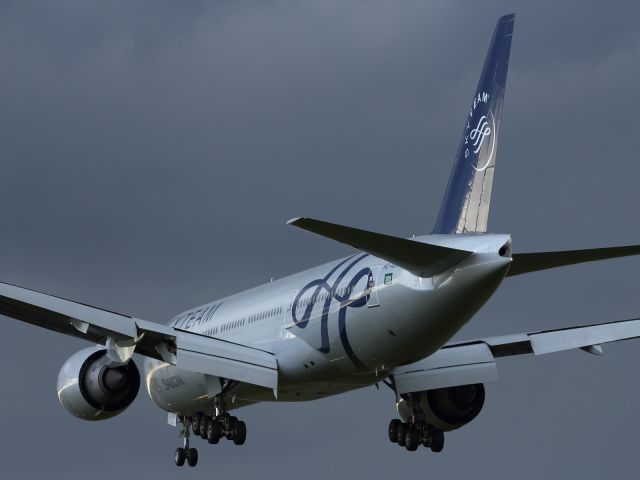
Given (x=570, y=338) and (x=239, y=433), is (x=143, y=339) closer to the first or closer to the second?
(x=239, y=433)

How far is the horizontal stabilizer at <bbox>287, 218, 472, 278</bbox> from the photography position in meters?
31.8

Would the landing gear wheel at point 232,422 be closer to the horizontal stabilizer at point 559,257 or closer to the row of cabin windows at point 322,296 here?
the row of cabin windows at point 322,296

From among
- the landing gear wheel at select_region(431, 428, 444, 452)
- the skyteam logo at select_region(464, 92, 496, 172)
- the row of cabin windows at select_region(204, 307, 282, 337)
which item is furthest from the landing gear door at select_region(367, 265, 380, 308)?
the landing gear wheel at select_region(431, 428, 444, 452)

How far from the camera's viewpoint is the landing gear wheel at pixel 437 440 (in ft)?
143

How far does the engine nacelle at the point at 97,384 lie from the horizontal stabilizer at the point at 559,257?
12.8 metres

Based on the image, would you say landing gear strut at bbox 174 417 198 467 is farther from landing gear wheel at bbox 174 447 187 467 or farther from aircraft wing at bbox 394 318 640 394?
aircraft wing at bbox 394 318 640 394

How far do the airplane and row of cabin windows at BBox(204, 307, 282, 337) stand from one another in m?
0.04

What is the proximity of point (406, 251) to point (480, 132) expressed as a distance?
22.8 feet

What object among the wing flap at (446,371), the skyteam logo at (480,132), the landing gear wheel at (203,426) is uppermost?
the skyteam logo at (480,132)

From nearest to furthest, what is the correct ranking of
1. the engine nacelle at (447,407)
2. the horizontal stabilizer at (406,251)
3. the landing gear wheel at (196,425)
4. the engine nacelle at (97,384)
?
1. the horizontal stabilizer at (406,251)
2. the landing gear wheel at (196,425)
3. the engine nacelle at (97,384)
4. the engine nacelle at (447,407)

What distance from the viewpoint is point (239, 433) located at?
41.8 metres

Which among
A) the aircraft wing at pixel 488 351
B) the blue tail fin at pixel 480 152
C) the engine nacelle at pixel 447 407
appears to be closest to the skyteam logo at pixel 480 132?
the blue tail fin at pixel 480 152

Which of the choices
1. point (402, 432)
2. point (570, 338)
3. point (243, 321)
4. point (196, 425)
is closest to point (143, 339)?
point (196, 425)

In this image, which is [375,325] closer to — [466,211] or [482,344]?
[466,211]
